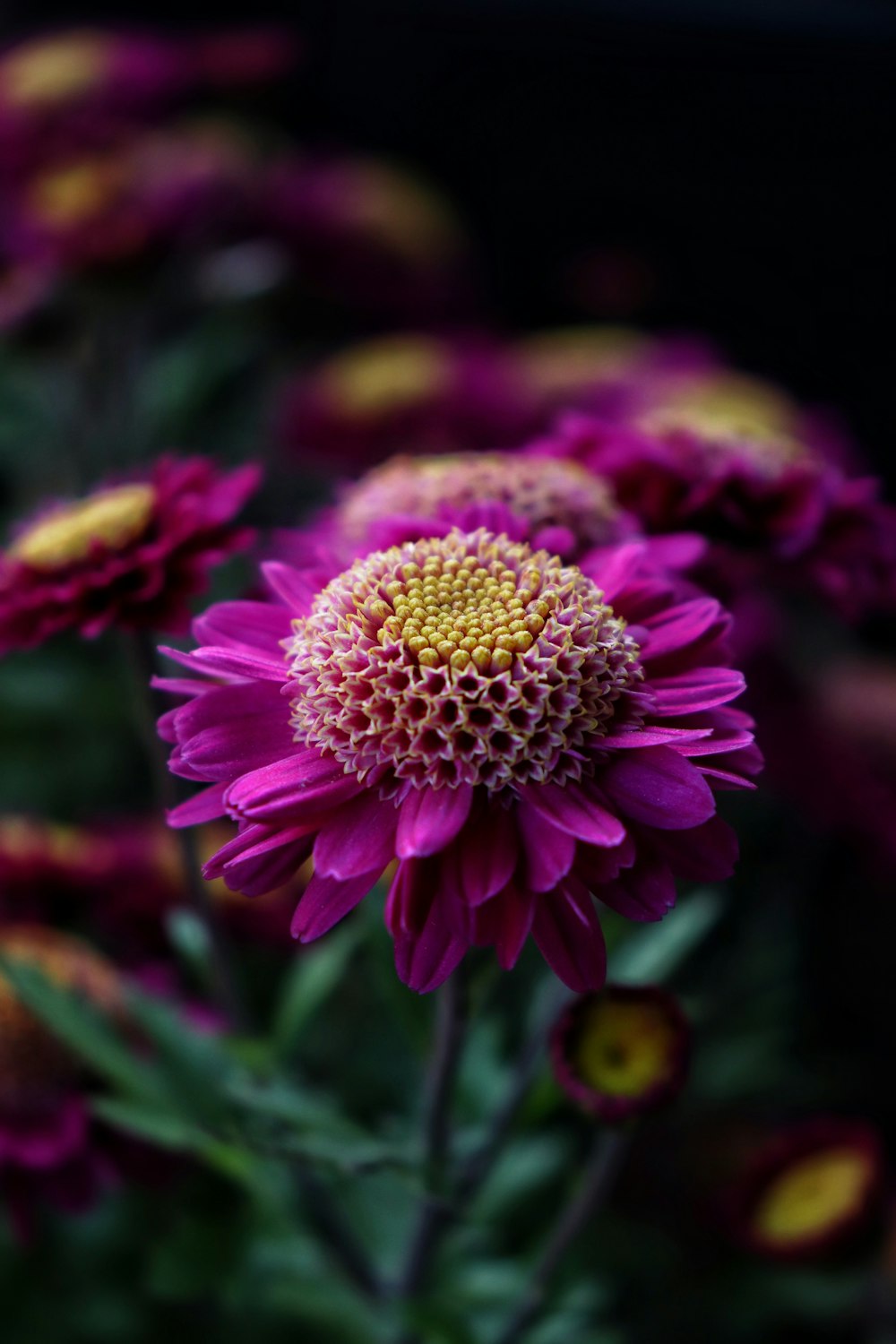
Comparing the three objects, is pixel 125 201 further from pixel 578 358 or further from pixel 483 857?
pixel 483 857

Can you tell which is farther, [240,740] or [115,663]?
[115,663]

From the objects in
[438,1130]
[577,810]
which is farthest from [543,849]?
[438,1130]

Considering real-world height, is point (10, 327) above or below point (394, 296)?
below

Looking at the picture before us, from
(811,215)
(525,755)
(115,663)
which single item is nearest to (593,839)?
(525,755)

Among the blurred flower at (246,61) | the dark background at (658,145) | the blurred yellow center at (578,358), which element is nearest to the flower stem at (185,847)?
the blurred yellow center at (578,358)

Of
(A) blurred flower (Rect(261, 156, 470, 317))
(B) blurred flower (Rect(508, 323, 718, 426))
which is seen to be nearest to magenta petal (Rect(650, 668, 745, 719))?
(B) blurred flower (Rect(508, 323, 718, 426))

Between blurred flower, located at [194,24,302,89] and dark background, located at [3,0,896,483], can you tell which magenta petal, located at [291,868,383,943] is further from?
dark background, located at [3,0,896,483]

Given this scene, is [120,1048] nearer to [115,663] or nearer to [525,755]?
[525,755]
